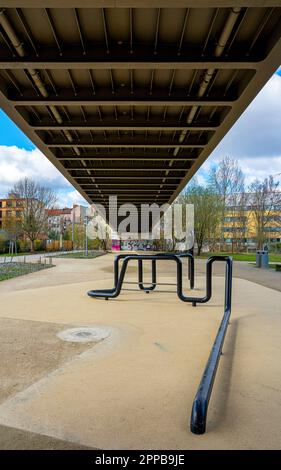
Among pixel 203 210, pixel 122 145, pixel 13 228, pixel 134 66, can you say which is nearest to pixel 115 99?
pixel 134 66

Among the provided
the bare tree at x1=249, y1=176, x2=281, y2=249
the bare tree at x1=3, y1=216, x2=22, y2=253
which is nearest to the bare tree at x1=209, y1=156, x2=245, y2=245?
the bare tree at x1=249, y1=176, x2=281, y2=249

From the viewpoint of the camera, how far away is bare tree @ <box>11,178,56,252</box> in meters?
44.3

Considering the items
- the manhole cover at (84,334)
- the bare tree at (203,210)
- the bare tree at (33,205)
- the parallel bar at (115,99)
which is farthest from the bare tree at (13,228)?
the manhole cover at (84,334)

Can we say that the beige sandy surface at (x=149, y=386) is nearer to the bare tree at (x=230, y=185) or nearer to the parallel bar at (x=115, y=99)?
the parallel bar at (x=115, y=99)

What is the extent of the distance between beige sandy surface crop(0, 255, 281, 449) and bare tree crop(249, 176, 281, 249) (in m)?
37.3

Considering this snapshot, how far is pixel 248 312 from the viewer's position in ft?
24.1

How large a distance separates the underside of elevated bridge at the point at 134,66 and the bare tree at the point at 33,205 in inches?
1388

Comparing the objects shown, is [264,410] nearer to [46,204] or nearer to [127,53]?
[127,53]

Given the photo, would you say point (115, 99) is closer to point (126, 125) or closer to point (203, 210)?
point (126, 125)

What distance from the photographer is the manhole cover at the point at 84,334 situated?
505cm

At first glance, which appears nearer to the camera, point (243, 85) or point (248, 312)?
point (243, 85)

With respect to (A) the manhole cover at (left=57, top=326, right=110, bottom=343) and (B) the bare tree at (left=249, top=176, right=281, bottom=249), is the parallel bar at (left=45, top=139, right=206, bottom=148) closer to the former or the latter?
(A) the manhole cover at (left=57, top=326, right=110, bottom=343)
